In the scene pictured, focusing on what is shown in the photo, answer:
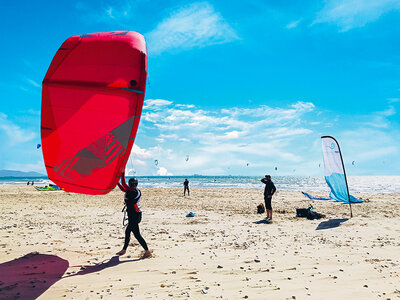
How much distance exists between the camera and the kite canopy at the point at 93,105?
501 cm

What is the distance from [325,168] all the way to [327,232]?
5506 millimetres

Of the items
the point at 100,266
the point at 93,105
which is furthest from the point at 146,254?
the point at 93,105

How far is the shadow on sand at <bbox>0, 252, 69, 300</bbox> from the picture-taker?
4.50m

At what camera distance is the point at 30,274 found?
17.4 feet

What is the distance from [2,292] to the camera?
175 inches

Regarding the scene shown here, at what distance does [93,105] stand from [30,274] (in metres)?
3.88

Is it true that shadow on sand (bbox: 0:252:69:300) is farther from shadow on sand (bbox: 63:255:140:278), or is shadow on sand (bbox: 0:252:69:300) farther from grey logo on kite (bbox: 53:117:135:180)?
grey logo on kite (bbox: 53:117:135:180)

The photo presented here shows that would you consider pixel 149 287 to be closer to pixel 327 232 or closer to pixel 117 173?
pixel 117 173

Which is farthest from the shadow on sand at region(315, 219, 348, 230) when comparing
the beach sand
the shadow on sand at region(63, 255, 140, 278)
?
the shadow on sand at region(63, 255, 140, 278)

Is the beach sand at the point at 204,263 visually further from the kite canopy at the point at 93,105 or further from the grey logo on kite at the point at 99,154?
the grey logo on kite at the point at 99,154

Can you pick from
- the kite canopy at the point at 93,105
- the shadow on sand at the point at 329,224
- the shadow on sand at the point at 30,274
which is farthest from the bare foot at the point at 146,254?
the shadow on sand at the point at 329,224

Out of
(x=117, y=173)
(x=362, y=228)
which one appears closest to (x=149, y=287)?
(x=117, y=173)

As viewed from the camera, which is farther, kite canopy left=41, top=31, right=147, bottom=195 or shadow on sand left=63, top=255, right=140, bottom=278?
shadow on sand left=63, top=255, right=140, bottom=278

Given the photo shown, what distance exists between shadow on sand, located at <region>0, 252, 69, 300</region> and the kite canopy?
209 cm
